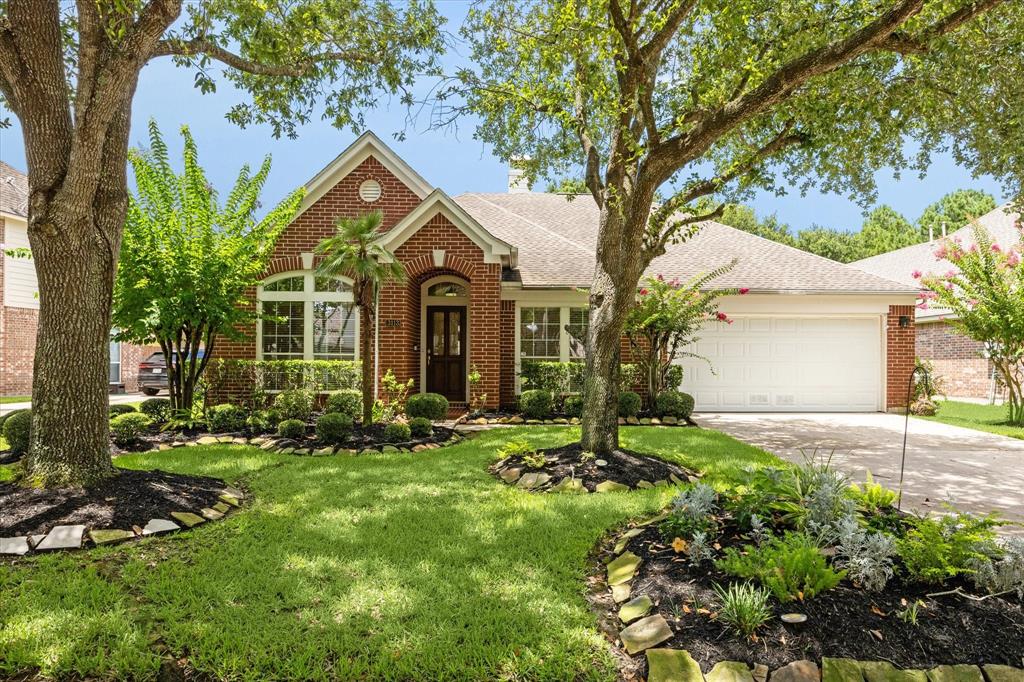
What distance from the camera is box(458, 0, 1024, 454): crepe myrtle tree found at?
5133 mm

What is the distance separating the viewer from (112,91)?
15.3 ft

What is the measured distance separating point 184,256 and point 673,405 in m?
9.20

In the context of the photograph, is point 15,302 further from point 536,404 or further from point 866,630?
point 866,630

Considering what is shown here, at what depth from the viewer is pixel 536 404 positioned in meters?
10.9

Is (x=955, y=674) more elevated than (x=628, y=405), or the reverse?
(x=628, y=405)

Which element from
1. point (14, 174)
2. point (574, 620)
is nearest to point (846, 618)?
point (574, 620)

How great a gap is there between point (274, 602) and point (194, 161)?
886 centimetres

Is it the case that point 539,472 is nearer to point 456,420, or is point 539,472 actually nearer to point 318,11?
point 456,420

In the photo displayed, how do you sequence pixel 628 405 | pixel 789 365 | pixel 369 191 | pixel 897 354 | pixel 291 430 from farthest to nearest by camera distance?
pixel 789 365 < pixel 897 354 < pixel 369 191 < pixel 628 405 < pixel 291 430

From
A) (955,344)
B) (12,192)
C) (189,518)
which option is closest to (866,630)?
(189,518)

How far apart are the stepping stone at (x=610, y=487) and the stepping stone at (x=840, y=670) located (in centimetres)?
303

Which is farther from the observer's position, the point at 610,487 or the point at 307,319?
the point at 307,319

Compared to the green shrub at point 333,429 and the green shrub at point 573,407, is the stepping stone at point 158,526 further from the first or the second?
the green shrub at point 573,407

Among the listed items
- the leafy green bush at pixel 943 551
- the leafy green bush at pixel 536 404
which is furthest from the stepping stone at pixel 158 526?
the leafy green bush at pixel 536 404
